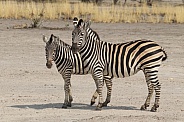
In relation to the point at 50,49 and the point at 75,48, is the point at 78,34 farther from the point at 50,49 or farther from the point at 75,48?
the point at 50,49

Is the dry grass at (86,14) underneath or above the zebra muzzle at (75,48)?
underneath

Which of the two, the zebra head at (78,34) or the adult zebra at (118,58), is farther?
the adult zebra at (118,58)

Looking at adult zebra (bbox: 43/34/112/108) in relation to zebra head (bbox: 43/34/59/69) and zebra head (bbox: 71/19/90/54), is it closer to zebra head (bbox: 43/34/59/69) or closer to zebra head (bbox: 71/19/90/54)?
zebra head (bbox: 43/34/59/69)

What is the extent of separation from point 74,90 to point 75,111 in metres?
2.93

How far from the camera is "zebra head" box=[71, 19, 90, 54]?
13.4 m

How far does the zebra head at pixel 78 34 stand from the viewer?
1342 cm

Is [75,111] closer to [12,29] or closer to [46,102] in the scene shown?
[46,102]

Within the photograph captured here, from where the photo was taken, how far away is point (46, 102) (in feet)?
47.5

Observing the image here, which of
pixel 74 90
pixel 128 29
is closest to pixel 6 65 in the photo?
pixel 74 90

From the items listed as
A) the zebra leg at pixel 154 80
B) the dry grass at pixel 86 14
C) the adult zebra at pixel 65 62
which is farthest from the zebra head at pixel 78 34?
the dry grass at pixel 86 14

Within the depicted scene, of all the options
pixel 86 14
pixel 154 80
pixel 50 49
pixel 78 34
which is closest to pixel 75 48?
pixel 78 34

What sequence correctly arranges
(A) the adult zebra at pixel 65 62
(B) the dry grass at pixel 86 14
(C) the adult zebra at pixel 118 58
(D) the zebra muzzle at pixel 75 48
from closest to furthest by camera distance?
1. (D) the zebra muzzle at pixel 75 48
2. (C) the adult zebra at pixel 118 58
3. (A) the adult zebra at pixel 65 62
4. (B) the dry grass at pixel 86 14

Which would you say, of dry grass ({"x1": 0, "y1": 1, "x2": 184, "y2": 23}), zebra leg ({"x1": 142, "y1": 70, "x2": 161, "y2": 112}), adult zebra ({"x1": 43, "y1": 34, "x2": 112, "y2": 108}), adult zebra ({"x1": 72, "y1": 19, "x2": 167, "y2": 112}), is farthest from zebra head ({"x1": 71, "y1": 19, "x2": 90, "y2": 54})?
dry grass ({"x1": 0, "y1": 1, "x2": 184, "y2": 23})

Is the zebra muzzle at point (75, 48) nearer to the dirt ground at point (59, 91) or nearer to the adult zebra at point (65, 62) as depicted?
the adult zebra at point (65, 62)
